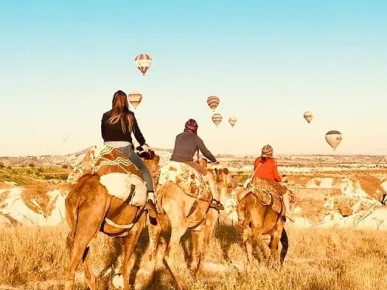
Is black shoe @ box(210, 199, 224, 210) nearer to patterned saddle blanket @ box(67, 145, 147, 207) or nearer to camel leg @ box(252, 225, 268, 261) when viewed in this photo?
camel leg @ box(252, 225, 268, 261)

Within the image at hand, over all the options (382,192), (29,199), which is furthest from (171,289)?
(382,192)

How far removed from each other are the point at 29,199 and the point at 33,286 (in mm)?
19503

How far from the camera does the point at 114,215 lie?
7.78m

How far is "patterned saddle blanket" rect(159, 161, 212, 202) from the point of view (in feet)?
33.3

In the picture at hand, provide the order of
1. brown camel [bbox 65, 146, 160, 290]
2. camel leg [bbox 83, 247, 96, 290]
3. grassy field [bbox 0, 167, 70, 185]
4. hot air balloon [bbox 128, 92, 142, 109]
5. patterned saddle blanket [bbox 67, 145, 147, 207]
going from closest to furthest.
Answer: brown camel [bbox 65, 146, 160, 290] → patterned saddle blanket [bbox 67, 145, 147, 207] → camel leg [bbox 83, 247, 96, 290] → hot air balloon [bbox 128, 92, 142, 109] → grassy field [bbox 0, 167, 70, 185]

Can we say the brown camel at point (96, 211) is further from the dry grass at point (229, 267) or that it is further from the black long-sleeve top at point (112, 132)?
the dry grass at point (229, 267)

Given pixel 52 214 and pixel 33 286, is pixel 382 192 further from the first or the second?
pixel 33 286

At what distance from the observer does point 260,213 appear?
458 inches

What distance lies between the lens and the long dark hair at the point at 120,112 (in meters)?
8.34

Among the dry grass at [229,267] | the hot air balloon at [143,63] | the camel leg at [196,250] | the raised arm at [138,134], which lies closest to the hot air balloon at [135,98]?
the hot air balloon at [143,63]

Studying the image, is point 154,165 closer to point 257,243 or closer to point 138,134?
point 138,134

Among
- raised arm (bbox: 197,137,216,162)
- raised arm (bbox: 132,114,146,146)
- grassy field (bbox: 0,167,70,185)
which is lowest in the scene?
grassy field (bbox: 0,167,70,185)

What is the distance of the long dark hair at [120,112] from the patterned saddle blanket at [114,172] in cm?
47

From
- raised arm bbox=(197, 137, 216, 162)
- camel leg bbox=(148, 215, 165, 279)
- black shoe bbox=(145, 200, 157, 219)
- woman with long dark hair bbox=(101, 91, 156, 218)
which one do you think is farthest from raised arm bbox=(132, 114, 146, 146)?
raised arm bbox=(197, 137, 216, 162)
